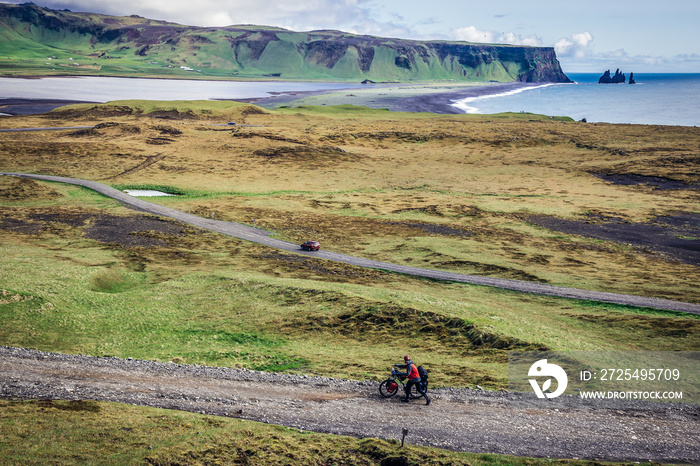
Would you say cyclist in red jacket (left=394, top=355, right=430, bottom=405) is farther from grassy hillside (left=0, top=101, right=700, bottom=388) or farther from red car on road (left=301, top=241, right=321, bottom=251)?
red car on road (left=301, top=241, right=321, bottom=251)

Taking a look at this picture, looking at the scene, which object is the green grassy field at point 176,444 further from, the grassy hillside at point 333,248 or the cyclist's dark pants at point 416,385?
the grassy hillside at point 333,248

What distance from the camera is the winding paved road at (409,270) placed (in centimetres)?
4230

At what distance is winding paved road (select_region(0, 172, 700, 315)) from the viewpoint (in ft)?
139

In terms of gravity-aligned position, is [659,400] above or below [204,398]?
above

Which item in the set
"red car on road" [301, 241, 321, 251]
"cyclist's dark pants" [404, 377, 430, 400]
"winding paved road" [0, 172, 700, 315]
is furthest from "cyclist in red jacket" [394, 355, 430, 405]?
"red car on road" [301, 241, 321, 251]

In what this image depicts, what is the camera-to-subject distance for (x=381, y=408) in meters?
23.6

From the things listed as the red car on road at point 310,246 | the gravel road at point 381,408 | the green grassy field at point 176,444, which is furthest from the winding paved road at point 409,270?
the green grassy field at point 176,444

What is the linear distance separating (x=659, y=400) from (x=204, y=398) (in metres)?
22.3

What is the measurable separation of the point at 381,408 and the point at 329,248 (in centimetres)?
3780

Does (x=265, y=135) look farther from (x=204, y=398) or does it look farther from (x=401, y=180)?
(x=204, y=398)

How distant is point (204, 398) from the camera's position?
24109 mm

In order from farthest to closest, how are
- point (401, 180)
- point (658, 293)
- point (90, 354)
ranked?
point (401, 180) < point (658, 293) < point (90, 354)

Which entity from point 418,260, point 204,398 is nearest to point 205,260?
point 418,260

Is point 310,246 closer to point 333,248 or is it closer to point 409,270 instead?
point 333,248
